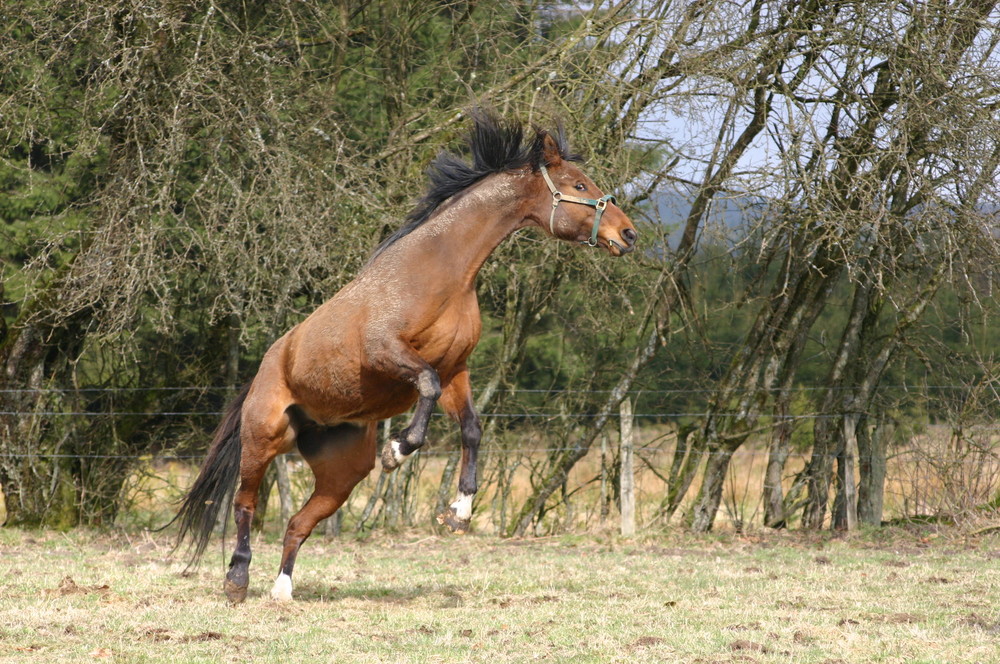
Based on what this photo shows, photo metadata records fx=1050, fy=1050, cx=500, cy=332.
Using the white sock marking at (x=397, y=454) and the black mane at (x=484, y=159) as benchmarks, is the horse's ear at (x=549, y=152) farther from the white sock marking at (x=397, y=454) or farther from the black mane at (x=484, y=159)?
the white sock marking at (x=397, y=454)

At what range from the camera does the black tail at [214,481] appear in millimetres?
6504

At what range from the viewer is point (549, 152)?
19.7ft

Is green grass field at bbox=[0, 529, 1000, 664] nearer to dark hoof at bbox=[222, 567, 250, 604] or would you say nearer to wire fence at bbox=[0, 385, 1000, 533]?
dark hoof at bbox=[222, 567, 250, 604]

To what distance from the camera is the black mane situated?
6023 millimetres

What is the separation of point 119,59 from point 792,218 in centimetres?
638

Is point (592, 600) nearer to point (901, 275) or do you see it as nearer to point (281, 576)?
point (281, 576)

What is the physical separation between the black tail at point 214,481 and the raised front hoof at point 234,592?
562 millimetres

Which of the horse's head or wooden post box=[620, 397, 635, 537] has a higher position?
the horse's head

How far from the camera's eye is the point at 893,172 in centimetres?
984

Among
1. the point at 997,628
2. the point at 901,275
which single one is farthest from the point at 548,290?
the point at 997,628

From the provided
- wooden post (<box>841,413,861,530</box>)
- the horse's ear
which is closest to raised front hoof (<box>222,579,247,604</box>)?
the horse's ear

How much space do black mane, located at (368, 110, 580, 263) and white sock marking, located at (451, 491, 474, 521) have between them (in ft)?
4.86

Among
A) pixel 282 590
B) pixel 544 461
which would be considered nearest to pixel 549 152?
pixel 282 590

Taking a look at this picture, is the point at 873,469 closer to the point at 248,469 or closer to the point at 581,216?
the point at 581,216
